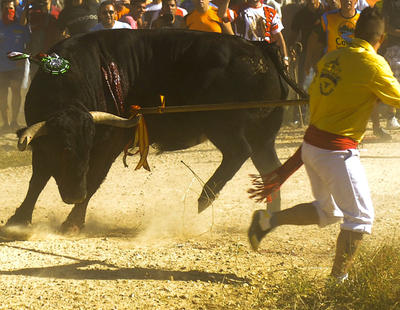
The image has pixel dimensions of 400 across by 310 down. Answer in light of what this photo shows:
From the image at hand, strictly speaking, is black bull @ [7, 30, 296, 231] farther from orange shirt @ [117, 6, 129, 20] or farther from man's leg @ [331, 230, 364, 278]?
orange shirt @ [117, 6, 129, 20]

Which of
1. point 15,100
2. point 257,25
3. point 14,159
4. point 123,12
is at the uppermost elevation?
point 257,25

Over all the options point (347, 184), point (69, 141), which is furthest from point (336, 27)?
point (347, 184)

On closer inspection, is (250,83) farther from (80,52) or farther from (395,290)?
(395,290)

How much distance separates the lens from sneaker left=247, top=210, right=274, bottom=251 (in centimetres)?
459

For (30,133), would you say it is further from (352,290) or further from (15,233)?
(352,290)

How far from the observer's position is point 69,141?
5.05 m

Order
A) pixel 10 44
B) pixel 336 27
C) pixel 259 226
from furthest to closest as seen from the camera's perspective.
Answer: pixel 10 44, pixel 336 27, pixel 259 226

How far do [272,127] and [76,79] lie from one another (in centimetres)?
165

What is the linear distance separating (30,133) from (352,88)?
2.19m

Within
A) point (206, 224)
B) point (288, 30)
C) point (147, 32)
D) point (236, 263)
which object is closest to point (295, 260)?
point (236, 263)

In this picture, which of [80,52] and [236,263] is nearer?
[236,263]

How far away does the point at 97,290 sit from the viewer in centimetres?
441

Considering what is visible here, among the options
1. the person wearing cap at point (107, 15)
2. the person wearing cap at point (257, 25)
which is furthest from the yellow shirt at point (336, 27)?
the person wearing cap at point (107, 15)

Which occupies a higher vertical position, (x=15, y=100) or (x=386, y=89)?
(x=386, y=89)
